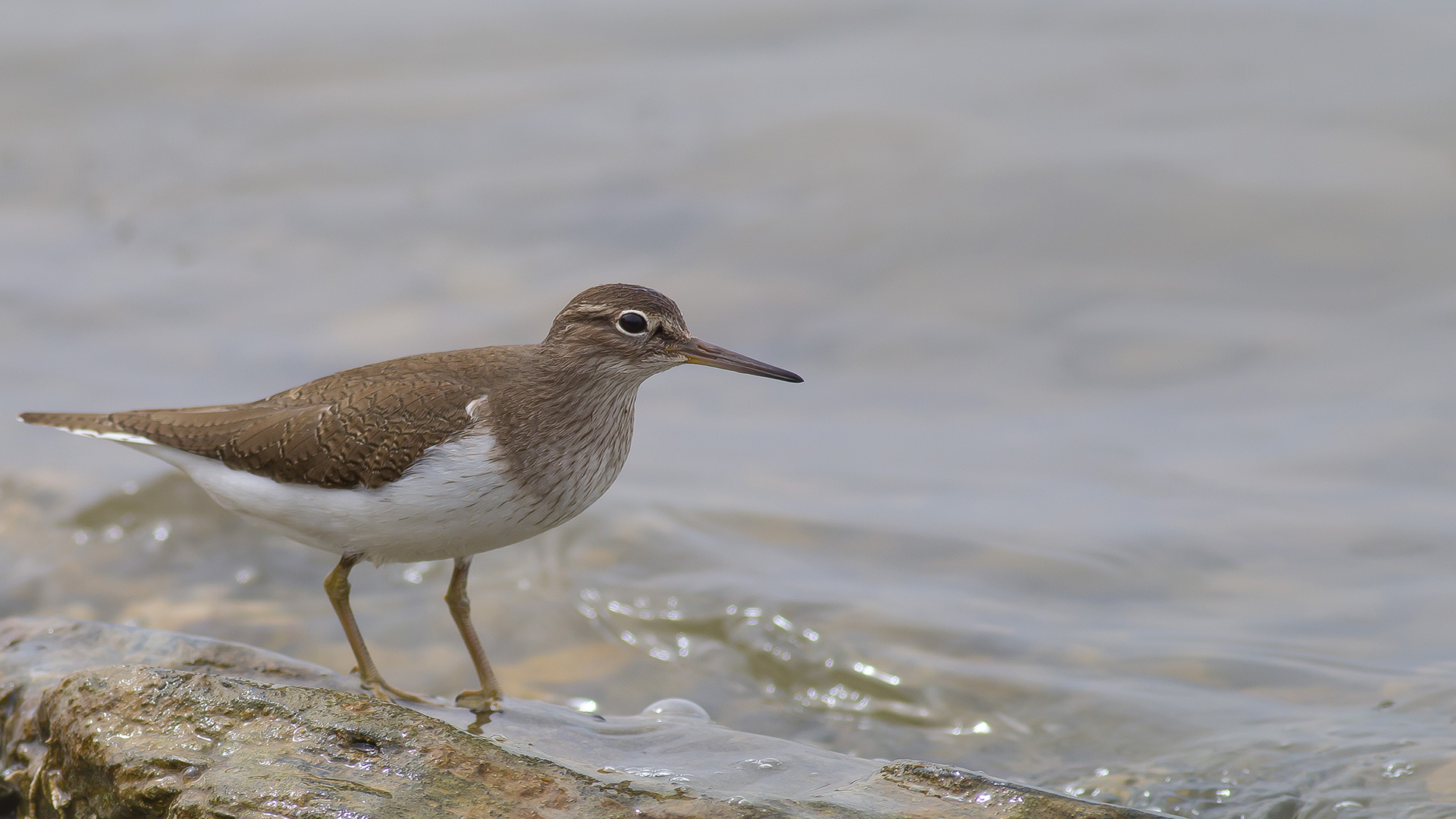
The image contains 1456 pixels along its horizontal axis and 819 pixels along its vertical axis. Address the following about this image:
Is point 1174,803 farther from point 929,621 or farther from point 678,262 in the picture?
point 678,262

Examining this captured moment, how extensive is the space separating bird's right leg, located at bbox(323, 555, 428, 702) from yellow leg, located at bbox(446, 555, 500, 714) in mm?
266

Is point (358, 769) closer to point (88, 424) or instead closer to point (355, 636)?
point (355, 636)

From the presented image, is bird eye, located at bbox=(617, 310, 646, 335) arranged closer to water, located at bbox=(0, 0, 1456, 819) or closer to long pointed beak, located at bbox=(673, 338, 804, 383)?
long pointed beak, located at bbox=(673, 338, 804, 383)

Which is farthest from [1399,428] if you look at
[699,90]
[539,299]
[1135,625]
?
[699,90]

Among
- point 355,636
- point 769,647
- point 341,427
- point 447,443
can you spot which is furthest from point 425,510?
point 769,647

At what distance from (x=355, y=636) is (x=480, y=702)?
2.53ft

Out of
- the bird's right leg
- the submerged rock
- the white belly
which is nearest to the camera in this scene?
the submerged rock

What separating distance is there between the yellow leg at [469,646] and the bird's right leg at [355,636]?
0.87 ft

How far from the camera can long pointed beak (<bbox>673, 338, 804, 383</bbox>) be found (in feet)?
21.1

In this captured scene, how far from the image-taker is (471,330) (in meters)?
13.4

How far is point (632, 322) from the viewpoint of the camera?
637 cm

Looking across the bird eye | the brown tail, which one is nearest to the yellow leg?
the bird eye

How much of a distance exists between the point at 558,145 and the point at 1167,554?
9593mm

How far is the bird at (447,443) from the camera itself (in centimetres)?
593
